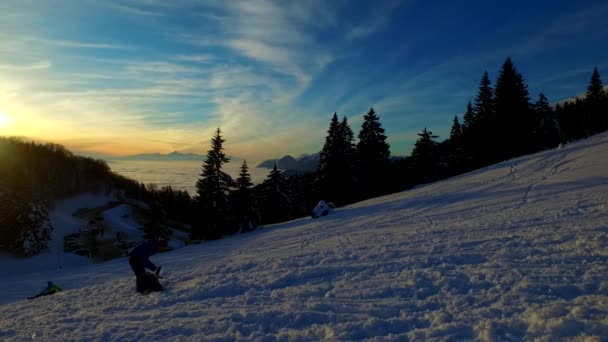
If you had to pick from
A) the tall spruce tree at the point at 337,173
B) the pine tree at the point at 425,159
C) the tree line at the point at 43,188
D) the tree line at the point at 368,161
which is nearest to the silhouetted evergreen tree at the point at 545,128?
the tree line at the point at 368,161

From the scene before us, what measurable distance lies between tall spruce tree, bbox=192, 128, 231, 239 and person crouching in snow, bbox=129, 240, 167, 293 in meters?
23.4

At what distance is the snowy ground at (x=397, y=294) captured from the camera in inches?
191

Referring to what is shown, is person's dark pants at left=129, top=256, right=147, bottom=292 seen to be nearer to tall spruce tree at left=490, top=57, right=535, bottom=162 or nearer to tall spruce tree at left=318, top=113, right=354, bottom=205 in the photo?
tall spruce tree at left=318, top=113, right=354, bottom=205

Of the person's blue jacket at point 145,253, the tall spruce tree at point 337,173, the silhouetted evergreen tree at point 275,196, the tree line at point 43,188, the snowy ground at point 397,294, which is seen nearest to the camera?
the snowy ground at point 397,294

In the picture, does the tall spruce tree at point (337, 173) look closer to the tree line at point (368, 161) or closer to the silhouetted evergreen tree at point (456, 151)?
the tree line at point (368, 161)

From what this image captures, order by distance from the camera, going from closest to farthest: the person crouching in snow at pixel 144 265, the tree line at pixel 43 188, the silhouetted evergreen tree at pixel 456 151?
1. the person crouching in snow at pixel 144 265
2. the tree line at pixel 43 188
3. the silhouetted evergreen tree at pixel 456 151

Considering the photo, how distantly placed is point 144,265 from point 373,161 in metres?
33.6

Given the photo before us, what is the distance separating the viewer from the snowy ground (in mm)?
4863

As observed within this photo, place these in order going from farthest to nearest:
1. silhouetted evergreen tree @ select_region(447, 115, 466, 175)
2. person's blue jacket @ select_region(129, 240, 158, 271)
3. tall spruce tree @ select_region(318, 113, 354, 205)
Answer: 1. silhouetted evergreen tree @ select_region(447, 115, 466, 175)
2. tall spruce tree @ select_region(318, 113, 354, 205)
3. person's blue jacket @ select_region(129, 240, 158, 271)

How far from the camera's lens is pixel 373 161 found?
129 ft

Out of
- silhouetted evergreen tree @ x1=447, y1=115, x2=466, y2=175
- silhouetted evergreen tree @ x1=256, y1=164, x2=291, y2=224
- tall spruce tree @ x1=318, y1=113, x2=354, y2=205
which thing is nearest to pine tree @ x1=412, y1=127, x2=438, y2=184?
silhouetted evergreen tree @ x1=447, y1=115, x2=466, y2=175

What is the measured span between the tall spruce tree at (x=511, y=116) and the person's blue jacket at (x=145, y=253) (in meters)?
41.3

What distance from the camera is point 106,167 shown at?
79.1 m

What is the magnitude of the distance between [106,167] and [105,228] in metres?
34.7
